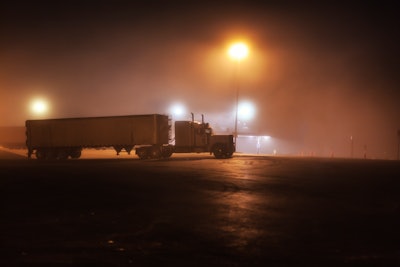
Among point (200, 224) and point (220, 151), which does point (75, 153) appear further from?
point (200, 224)

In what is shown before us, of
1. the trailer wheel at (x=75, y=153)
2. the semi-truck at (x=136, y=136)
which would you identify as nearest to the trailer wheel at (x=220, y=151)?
the semi-truck at (x=136, y=136)

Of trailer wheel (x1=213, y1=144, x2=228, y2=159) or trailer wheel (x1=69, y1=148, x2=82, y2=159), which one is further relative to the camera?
trailer wheel (x1=69, y1=148, x2=82, y2=159)

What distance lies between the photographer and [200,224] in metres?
6.78

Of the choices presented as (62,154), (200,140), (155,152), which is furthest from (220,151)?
(62,154)

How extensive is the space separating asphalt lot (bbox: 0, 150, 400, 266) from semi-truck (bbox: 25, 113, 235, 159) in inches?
570

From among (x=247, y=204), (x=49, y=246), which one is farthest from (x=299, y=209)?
(x=49, y=246)

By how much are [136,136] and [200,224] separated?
67.5 ft

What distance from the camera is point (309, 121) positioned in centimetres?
7106

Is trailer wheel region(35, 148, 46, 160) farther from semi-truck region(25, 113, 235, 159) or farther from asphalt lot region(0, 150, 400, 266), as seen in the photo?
asphalt lot region(0, 150, 400, 266)

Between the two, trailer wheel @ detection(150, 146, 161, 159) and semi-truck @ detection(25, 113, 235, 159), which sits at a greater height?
semi-truck @ detection(25, 113, 235, 159)

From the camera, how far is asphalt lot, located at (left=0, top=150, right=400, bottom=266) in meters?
4.98

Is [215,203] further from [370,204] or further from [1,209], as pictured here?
[1,209]

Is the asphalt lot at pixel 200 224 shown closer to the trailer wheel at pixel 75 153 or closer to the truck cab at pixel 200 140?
the truck cab at pixel 200 140

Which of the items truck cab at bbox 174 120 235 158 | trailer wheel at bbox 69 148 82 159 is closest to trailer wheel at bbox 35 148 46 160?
trailer wheel at bbox 69 148 82 159
